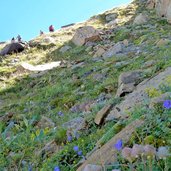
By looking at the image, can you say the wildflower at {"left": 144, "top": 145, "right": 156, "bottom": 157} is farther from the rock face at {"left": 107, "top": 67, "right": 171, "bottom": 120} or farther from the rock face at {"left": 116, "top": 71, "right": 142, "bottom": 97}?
the rock face at {"left": 116, "top": 71, "right": 142, "bottom": 97}

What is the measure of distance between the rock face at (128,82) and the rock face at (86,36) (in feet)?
30.2

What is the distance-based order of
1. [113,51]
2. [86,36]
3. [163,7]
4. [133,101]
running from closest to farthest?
[133,101], [113,51], [163,7], [86,36]

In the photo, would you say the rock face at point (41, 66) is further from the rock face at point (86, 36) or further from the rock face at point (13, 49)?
the rock face at point (13, 49)

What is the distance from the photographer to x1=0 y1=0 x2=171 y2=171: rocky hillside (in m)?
3.33

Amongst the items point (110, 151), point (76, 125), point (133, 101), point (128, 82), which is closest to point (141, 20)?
point (128, 82)

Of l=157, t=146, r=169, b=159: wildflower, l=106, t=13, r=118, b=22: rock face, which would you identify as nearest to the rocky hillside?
l=157, t=146, r=169, b=159: wildflower

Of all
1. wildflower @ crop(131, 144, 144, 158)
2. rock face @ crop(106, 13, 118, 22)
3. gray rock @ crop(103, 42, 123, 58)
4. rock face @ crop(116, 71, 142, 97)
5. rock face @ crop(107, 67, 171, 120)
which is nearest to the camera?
wildflower @ crop(131, 144, 144, 158)

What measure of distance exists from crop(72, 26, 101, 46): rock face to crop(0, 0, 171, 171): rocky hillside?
0.04 metres

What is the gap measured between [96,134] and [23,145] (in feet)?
2.74

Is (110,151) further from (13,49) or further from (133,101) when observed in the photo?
(13,49)

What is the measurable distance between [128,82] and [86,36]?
34.5ft

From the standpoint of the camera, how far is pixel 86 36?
1695 cm

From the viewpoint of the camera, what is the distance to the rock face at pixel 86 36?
1622 cm

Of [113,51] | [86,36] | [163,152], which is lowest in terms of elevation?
[86,36]
